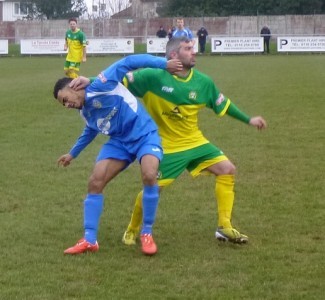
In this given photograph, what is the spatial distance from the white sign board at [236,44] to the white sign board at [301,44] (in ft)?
3.79

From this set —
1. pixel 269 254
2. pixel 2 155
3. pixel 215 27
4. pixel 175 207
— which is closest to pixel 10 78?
pixel 2 155

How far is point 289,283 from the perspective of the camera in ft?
19.2

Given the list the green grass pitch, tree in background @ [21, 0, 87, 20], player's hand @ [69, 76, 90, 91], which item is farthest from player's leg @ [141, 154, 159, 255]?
tree in background @ [21, 0, 87, 20]

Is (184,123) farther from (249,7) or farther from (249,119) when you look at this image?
(249,7)

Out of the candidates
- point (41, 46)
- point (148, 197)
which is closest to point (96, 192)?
point (148, 197)

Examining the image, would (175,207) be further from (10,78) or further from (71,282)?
(10,78)

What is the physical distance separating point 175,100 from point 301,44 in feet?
129

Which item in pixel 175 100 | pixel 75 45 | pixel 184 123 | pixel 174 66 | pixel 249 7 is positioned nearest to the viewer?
pixel 174 66

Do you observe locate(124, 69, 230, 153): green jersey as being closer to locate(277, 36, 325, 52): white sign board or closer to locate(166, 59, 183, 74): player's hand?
locate(166, 59, 183, 74): player's hand

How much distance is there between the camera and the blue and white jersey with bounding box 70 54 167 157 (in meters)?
6.53

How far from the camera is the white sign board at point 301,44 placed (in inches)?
1761

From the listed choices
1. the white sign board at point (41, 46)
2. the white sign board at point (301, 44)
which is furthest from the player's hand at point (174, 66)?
the white sign board at point (301, 44)

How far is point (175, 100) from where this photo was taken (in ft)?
22.7

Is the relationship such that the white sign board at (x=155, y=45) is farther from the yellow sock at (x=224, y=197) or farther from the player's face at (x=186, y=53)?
the player's face at (x=186, y=53)
